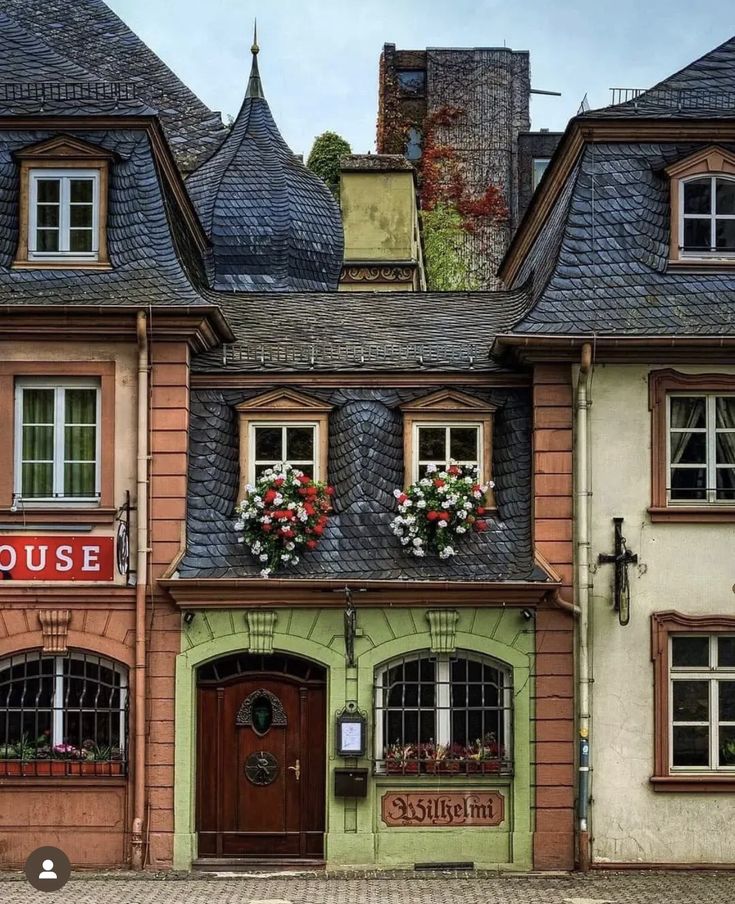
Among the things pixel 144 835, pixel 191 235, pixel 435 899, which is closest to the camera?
pixel 435 899

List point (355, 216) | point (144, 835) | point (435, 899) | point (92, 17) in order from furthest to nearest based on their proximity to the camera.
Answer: point (355, 216) → point (92, 17) → point (144, 835) → point (435, 899)

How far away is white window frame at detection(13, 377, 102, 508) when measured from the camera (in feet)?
61.5

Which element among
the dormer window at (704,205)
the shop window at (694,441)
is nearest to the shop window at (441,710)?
the shop window at (694,441)

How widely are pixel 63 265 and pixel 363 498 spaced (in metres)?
4.53

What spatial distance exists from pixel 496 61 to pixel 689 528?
38.4 m

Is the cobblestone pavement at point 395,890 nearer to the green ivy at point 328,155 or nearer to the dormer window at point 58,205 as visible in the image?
the dormer window at point 58,205

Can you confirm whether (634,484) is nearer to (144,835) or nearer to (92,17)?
(144,835)

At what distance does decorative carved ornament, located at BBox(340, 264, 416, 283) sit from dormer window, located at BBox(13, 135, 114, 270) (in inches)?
543

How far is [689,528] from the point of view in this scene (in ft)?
60.8

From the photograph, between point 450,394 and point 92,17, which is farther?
point 92,17

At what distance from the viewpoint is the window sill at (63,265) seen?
63.2 feet

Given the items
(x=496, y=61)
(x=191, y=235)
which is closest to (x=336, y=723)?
(x=191, y=235)

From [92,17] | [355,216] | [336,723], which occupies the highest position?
[92,17]

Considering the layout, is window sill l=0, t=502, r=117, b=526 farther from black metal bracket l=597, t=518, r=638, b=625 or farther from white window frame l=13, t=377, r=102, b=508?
black metal bracket l=597, t=518, r=638, b=625
